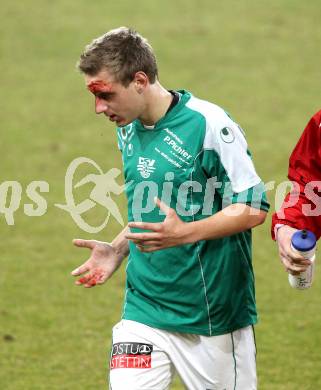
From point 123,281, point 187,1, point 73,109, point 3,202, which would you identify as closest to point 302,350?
point 123,281

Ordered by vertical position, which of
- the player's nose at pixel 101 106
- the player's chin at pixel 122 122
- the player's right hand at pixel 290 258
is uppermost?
the player's nose at pixel 101 106

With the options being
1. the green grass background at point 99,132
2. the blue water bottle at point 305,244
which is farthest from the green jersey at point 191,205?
the green grass background at point 99,132

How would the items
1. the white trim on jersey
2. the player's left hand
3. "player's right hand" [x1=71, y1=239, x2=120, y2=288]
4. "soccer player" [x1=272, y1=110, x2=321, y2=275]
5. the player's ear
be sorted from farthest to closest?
1. "player's right hand" [x1=71, y1=239, x2=120, y2=288]
2. the player's ear
3. the white trim on jersey
4. "soccer player" [x1=272, y1=110, x2=321, y2=275]
5. the player's left hand

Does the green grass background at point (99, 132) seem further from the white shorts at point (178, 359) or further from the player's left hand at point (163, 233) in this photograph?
the player's left hand at point (163, 233)

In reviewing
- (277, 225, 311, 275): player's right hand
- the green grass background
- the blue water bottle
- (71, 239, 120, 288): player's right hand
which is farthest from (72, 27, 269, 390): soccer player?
the green grass background

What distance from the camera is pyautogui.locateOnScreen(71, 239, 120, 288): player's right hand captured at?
6393 mm

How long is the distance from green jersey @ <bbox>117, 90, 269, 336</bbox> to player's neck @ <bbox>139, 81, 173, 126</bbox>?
0.04m

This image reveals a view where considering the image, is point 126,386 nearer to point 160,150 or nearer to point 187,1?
point 160,150

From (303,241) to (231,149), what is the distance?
0.77 m

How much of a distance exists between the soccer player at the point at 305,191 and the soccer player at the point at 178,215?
7.3 inches

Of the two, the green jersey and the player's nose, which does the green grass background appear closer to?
the green jersey

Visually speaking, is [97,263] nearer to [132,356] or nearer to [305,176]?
[132,356]

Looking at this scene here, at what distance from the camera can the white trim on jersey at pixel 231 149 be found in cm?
595

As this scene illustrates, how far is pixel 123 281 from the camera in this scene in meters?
10.7
